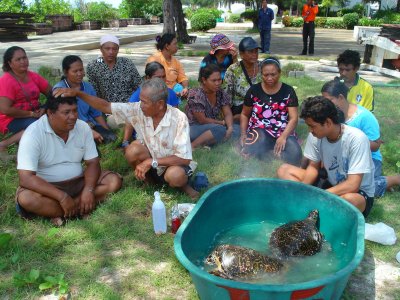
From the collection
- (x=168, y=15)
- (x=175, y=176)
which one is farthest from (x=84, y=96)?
(x=168, y=15)

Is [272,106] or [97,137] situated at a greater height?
[272,106]

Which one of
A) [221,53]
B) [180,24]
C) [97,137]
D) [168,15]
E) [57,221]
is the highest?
[168,15]

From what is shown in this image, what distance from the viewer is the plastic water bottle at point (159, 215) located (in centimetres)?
303

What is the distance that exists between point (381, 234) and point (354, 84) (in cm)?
193

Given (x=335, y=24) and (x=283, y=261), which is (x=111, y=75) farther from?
(x=335, y=24)

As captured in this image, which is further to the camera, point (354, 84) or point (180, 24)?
point (180, 24)

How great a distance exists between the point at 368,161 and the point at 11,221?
9.69 ft

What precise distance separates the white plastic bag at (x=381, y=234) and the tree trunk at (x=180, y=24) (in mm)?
13042

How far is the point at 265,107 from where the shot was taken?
448 cm

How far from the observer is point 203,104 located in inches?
189

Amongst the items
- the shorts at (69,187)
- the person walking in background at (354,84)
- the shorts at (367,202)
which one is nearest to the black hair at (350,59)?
the person walking in background at (354,84)

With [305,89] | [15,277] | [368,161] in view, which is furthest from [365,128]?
[305,89]

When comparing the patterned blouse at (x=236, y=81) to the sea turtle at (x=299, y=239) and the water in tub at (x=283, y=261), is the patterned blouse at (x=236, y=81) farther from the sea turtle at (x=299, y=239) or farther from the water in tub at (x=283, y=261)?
the sea turtle at (x=299, y=239)

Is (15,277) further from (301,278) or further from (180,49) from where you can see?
(180,49)
